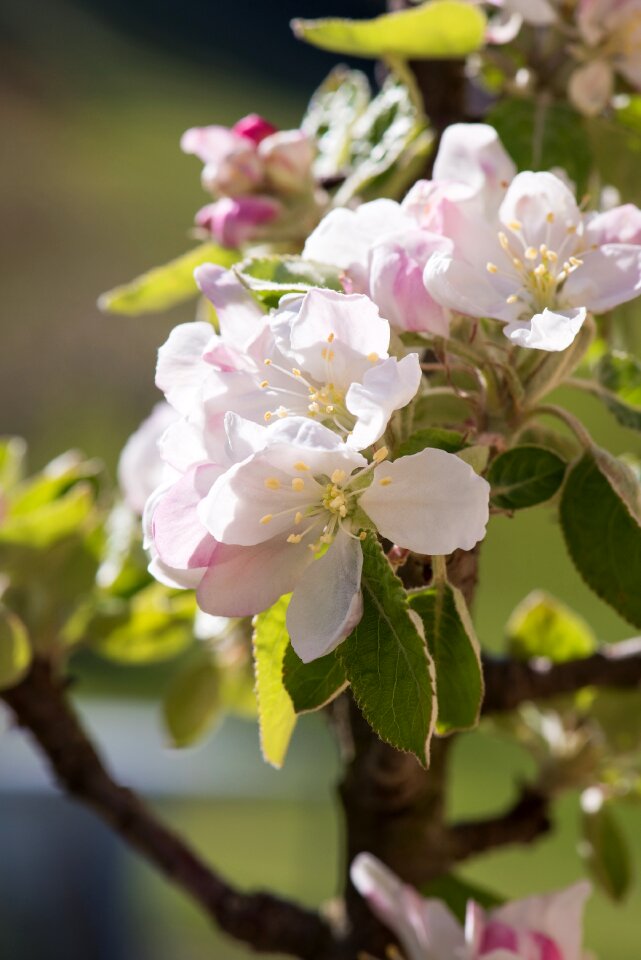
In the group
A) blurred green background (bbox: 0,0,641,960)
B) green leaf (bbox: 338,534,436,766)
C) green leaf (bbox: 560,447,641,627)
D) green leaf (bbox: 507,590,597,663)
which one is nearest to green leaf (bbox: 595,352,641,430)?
green leaf (bbox: 560,447,641,627)

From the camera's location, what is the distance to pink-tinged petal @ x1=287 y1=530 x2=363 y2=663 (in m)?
0.33

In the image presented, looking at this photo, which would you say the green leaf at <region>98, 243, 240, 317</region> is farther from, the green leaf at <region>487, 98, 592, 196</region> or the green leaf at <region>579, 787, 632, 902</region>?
the green leaf at <region>579, 787, 632, 902</region>

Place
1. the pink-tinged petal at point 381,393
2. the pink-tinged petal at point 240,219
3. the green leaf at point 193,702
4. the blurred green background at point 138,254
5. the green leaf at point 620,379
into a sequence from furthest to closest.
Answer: the blurred green background at point 138,254, the green leaf at point 193,702, the pink-tinged petal at point 240,219, the green leaf at point 620,379, the pink-tinged petal at point 381,393

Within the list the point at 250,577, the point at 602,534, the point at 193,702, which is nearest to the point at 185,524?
the point at 250,577

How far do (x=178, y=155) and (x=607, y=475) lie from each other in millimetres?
2384

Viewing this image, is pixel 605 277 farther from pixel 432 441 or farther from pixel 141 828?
pixel 141 828

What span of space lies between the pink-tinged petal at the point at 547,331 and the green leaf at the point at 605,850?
0.45 meters

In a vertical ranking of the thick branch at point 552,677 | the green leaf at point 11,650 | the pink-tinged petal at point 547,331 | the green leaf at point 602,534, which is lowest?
the thick branch at point 552,677

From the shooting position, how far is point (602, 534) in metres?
0.42

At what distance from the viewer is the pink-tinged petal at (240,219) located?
0.56 meters

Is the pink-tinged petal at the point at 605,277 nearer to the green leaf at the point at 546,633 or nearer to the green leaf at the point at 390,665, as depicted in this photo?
the green leaf at the point at 390,665

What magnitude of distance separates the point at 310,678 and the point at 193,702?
0.35 metres

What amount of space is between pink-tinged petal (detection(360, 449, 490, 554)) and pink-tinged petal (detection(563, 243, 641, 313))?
96 mm

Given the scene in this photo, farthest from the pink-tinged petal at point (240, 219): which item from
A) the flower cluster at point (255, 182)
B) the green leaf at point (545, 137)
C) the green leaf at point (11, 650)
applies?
the green leaf at point (11, 650)
